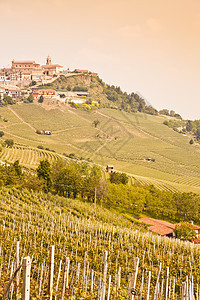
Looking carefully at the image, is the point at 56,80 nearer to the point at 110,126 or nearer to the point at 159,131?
the point at 110,126

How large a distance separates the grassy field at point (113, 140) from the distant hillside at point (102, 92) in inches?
559

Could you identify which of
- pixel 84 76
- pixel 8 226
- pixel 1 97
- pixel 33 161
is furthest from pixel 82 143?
pixel 84 76

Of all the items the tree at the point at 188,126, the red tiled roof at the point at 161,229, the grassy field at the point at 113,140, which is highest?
the tree at the point at 188,126

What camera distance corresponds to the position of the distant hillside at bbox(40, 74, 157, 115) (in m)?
131

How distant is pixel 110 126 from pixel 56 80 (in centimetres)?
4921

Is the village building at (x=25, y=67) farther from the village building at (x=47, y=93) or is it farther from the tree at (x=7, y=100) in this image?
the tree at (x=7, y=100)

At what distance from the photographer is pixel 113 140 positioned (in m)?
88.9

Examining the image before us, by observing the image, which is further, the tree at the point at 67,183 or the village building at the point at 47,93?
the village building at the point at 47,93

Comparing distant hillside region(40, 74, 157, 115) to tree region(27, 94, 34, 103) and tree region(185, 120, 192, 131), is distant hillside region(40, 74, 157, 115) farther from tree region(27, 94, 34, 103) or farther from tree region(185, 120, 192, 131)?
tree region(185, 120, 192, 131)

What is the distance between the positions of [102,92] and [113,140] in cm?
6187

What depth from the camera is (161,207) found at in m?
30.9

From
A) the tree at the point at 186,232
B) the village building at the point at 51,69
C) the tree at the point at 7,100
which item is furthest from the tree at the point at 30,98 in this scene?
the tree at the point at 186,232

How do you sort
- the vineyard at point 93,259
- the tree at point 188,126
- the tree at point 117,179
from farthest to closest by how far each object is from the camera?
the tree at point 188,126, the tree at point 117,179, the vineyard at point 93,259

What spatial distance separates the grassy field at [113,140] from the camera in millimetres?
65750
